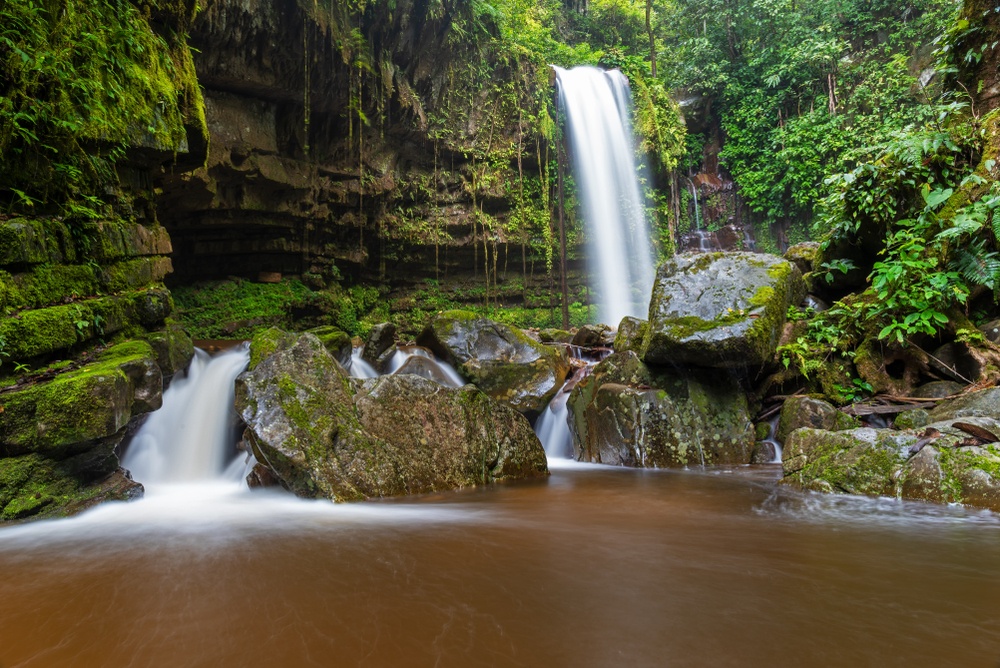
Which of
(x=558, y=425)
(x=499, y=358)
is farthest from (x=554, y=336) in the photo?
(x=558, y=425)

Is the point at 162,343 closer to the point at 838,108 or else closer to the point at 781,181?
the point at 781,181

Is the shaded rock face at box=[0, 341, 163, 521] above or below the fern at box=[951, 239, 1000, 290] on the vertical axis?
below

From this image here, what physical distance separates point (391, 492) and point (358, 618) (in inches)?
102

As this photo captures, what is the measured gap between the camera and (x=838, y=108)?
51.6ft

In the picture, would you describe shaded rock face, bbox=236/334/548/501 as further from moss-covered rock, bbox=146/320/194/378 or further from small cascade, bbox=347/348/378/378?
small cascade, bbox=347/348/378/378

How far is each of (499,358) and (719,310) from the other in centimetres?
344

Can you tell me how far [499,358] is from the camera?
8.39 meters

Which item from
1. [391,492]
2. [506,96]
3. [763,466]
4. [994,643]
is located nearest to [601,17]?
[506,96]

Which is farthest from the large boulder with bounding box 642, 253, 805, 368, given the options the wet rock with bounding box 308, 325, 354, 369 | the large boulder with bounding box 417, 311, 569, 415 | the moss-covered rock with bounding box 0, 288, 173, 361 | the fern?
the moss-covered rock with bounding box 0, 288, 173, 361

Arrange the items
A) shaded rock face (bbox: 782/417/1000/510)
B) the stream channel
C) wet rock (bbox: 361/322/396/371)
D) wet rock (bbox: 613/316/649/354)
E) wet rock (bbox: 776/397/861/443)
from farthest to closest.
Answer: wet rock (bbox: 361/322/396/371), wet rock (bbox: 613/316/649/354), wet rock (bbox: 776/397/861/443), shaded rock face (bbox: 782/417/1000/510), the stream channel

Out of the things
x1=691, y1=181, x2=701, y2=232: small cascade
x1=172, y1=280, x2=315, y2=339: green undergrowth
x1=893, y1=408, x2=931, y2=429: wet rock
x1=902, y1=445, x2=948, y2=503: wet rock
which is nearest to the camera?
x1=902, y1=445, x2=948, y2=503: wet rock

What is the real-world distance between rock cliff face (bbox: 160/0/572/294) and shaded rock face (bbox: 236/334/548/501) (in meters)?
6.66

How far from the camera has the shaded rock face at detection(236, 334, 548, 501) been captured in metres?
4.45

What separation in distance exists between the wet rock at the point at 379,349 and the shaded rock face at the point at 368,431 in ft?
10.8
